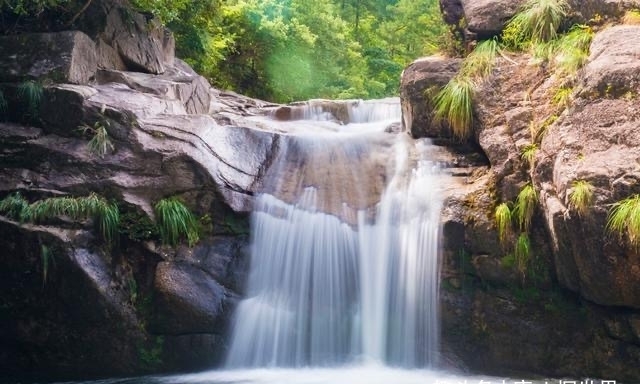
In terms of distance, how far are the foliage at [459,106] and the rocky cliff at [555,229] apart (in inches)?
6.0

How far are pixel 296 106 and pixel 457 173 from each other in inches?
230

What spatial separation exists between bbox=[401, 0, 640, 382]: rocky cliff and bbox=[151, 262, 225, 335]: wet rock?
115 inches

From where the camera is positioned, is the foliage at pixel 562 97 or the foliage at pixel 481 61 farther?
the foliage at pixel 481 61

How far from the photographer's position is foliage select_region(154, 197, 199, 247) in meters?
7.23

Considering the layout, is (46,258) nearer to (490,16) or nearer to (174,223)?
(174,223)

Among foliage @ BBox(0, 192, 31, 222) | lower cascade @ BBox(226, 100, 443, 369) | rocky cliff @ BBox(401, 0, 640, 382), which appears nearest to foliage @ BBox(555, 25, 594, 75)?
rocky cliff @ BBox(401, 0, 640, 382)

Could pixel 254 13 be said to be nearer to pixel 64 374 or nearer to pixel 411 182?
pixel 411 182

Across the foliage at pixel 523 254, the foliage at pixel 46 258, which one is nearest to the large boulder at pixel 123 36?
the foliage at pixel 46 258

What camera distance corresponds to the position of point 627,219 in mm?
5285

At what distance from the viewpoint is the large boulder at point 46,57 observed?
8.48 m

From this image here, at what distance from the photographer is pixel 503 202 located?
6.90 meters

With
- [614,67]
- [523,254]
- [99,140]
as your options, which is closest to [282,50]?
[99,140]

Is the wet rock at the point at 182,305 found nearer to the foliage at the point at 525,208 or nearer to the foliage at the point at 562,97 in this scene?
the foliage at the point at 525,208

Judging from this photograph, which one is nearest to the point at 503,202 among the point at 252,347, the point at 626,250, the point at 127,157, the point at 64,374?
the point at 626,250
